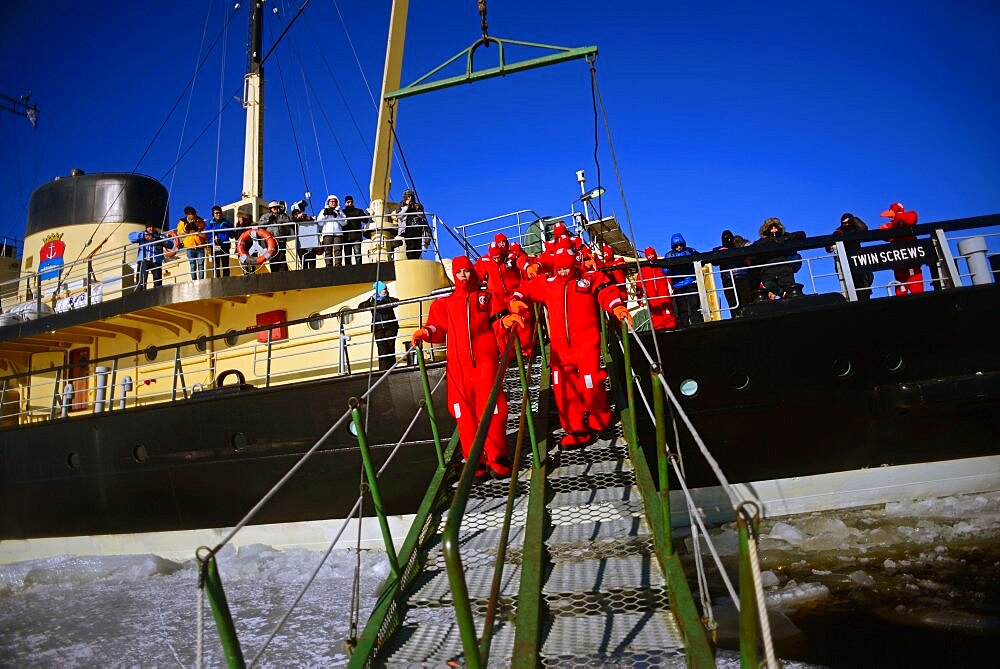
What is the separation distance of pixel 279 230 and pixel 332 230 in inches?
51.5

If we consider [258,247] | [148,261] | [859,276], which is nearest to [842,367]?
[859,276]

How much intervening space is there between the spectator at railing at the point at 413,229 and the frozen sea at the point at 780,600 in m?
4.03

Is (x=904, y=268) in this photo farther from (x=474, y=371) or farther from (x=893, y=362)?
(x=474, y=371)

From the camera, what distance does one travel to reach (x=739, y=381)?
5.96 metres

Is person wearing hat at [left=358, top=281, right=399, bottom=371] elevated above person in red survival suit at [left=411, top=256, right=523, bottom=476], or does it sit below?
above

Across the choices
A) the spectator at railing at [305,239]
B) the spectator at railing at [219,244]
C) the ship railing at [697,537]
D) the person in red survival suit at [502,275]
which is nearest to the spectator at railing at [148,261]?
the spectator at railing at [219,244]

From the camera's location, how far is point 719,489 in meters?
6.18

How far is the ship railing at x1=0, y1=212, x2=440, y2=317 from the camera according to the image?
8102 millimetres

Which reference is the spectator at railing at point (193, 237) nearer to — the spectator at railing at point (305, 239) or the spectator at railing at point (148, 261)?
the spectator at railing at point (148, 261)

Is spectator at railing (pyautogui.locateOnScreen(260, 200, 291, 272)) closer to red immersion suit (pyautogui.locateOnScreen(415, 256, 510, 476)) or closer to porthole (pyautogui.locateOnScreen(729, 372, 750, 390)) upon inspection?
red immersion suit (pyautogui.locateOnScreen(415, 256, 510, 476))

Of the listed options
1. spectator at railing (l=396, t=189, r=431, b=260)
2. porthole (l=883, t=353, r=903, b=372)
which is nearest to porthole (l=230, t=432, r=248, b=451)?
Result: spectator at railing (l=396, t=189, r=431, b=260)

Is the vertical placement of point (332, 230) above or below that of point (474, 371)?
above

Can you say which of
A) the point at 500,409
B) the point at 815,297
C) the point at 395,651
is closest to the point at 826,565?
the point at 815,297

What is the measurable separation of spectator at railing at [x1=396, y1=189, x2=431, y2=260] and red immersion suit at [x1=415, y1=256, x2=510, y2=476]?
3.10 metres
